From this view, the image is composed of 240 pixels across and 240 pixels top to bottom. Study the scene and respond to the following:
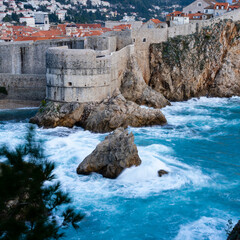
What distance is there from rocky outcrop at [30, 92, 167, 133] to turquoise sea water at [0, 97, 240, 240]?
50cm

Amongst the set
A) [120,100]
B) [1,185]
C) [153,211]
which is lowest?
Answer: [153,211]

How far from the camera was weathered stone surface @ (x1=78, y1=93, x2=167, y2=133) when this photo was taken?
20922 millimetres

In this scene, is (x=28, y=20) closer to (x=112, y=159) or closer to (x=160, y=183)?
(x=112, y=159)

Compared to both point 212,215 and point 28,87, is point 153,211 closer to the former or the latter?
point 212,215

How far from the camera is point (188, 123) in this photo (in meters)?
22.9

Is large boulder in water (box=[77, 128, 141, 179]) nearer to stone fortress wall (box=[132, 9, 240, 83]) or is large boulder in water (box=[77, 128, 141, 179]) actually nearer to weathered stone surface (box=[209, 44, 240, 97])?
stone fortress wall (box=[132, 9, 240, 83])

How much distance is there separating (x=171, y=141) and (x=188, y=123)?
146 inches

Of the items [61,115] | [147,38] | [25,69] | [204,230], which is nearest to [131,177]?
[204,230]

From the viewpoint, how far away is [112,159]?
15.6 m

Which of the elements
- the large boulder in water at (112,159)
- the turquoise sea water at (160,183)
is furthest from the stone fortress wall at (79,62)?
the large boulder in water at (112,159)

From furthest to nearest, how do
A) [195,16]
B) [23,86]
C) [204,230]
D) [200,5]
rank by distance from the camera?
[200,5]
[195,16]
[23,86]
[204,230]

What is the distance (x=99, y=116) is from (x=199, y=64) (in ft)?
38.7

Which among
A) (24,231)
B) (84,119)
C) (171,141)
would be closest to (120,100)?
(84,119)

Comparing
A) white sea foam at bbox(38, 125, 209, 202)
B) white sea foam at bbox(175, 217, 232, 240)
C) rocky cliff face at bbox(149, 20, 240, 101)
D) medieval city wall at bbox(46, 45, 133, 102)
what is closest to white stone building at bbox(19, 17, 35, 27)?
rocky cliff face at bbox(149, 20, 240, 101)
